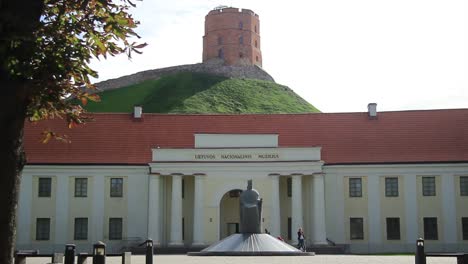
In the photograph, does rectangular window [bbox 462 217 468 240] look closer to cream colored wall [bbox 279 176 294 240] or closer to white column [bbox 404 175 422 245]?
white column [bbox 404 175 422 245]

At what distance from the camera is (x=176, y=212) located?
145 feet

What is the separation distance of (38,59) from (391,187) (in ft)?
121

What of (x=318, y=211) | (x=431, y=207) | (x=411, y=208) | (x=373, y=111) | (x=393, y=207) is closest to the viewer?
(x=318, y=211)

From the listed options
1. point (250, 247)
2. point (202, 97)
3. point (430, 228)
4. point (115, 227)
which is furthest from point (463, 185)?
point (202, 97)

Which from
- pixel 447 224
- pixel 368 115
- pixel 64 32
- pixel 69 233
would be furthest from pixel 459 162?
pixel 64 32

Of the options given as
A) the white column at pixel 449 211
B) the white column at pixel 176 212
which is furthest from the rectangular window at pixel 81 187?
the white column at pixel 449 211

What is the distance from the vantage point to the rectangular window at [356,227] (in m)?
45.0

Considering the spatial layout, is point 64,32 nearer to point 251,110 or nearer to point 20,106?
point 20,106

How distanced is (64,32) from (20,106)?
1.43 metres

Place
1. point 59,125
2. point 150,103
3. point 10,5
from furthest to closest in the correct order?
point 150,103 < point 59,125 < point 10,5

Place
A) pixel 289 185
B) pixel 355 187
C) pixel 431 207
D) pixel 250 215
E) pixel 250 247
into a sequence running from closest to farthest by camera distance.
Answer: pixel 250 247 < pixel 250 215 < pixel 431 207 < pixel 355 187 < pixel 289 185

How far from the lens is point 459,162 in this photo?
1766 inches

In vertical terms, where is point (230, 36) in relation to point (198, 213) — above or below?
above

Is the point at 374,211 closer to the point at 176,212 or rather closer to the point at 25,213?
the point at 176,212
